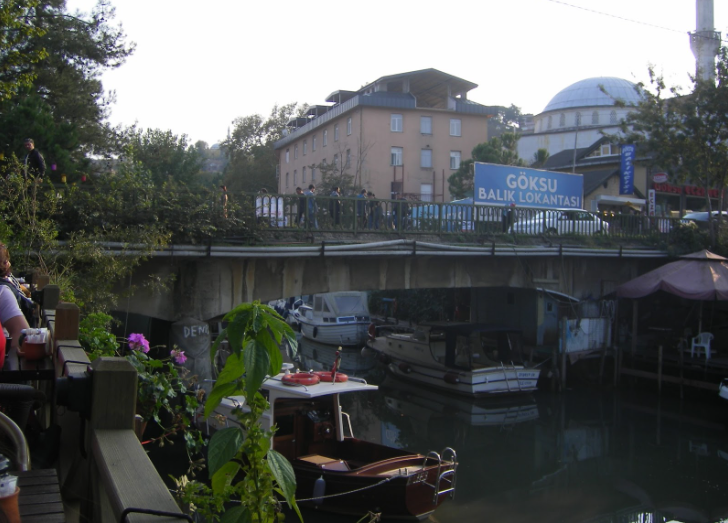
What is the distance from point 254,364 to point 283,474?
1.43 ft

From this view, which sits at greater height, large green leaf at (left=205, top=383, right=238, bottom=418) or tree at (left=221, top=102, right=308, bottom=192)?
tree at (left=221, top=102, right=308, bottom=192)

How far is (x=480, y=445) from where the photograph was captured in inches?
709

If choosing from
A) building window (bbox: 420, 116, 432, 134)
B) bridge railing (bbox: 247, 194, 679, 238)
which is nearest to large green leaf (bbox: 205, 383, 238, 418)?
bridge railing (bbox: 247, 194, 679, 238)

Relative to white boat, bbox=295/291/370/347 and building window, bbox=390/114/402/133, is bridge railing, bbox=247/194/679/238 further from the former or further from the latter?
building window, bbox=390/114/402/133

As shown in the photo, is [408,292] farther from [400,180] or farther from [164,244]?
[164,244]

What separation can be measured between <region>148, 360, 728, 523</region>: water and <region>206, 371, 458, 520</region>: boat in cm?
→ 76

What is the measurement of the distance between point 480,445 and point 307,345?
58.7 feet

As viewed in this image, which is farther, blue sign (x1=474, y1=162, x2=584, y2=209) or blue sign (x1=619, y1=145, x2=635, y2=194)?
blue sign (x1=619, y1=145, x2=635, y2=194)

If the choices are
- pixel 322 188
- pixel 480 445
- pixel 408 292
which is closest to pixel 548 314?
pixel 480 445

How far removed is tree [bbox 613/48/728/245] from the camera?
81.9 ft

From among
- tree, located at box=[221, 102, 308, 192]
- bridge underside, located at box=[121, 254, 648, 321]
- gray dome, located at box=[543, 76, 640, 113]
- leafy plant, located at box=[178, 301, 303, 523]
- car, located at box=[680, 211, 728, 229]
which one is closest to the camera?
leafy plant, located at box=[178, 301, 303, 523]

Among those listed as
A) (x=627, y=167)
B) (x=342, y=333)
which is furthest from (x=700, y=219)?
(x=342, y=333)

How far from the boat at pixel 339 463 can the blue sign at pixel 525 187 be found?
9.44 m

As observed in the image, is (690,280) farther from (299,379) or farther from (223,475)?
(223,475)
